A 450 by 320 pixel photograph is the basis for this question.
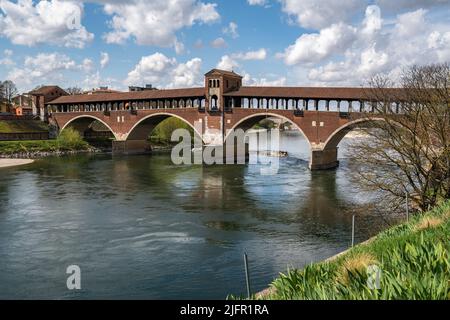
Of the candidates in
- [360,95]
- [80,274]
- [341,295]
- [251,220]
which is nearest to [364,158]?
[251,220]

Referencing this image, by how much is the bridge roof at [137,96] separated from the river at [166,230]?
63.5ft

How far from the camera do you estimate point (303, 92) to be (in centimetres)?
4588

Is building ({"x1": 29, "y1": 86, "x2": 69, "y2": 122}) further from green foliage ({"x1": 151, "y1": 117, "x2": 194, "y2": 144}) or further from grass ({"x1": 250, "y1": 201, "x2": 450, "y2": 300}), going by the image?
grass ({"x1": 250, "y1": 201, "x2": 450, "y2": 300})

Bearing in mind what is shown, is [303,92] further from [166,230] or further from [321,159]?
[166,230]

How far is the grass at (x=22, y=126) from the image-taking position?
225 ft

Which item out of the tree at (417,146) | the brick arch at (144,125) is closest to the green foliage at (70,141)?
the brick arch at (144,125)

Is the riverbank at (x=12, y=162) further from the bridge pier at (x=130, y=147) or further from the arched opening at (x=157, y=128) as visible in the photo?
the arched opening at (x=157, y=128)

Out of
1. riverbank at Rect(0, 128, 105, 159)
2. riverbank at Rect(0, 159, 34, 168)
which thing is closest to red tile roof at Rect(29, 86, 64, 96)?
riverbank at Rect(0, 128, 105, 159)

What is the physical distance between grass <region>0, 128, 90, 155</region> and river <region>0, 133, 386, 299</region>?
22.3 metres

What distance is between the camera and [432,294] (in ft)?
16.8

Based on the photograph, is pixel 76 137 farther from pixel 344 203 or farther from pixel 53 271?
pixel 53 271

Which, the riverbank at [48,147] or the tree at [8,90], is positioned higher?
the tree at [8,90]

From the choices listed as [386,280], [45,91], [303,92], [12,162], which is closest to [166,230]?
[386,280]

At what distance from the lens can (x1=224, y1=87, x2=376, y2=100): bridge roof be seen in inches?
1670
